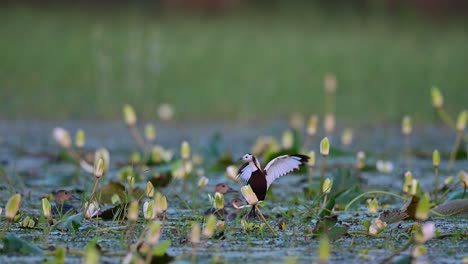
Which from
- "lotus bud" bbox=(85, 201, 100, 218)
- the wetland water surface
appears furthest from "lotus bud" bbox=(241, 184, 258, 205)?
"lotus bud" bbox=(85, 201, 100, 218)

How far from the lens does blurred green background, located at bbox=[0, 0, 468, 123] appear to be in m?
6.86

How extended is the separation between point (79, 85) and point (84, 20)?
1.69 m

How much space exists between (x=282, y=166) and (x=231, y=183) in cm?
122

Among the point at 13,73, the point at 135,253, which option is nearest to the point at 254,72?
the point at 13,73

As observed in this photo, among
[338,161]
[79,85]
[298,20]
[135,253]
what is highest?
[298,20]

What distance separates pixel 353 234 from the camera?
2.30 metres

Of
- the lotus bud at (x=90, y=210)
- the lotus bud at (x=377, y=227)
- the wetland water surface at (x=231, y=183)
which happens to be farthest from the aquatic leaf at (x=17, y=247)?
the lotus bud at (x=377, y=227)

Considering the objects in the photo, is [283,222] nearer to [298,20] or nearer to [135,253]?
[135,253]

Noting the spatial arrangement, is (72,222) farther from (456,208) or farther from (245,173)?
(456,208)

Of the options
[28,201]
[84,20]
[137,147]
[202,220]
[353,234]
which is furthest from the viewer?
[84,20]

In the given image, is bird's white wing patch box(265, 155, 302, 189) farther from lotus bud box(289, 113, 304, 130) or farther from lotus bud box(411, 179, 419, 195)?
lotus bud box(289, 113, 304, 130)

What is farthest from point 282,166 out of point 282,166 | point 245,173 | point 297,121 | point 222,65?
point 222,65

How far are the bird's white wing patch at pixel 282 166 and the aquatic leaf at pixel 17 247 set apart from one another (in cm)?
70

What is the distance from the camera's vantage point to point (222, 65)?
745cm
